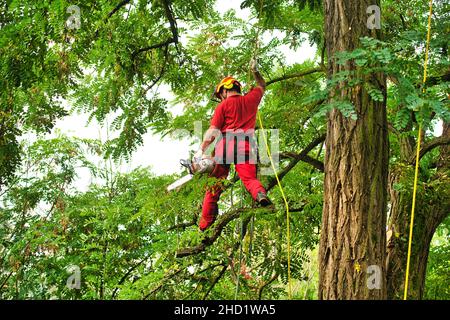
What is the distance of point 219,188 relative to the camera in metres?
5.24

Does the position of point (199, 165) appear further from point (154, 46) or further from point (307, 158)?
point (154, 46)

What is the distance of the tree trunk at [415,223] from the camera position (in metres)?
5.56

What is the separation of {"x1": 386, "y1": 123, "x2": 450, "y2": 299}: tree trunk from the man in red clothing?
4.28ft

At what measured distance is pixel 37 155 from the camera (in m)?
10.2

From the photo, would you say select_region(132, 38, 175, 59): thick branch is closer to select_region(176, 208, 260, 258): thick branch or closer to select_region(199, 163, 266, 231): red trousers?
select_region(199, 163, 266, 231): red trousers

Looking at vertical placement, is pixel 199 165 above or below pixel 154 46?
below

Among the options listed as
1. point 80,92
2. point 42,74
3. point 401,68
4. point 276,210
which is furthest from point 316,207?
point 80,92

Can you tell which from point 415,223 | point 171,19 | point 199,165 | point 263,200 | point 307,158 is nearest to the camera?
point 263,200

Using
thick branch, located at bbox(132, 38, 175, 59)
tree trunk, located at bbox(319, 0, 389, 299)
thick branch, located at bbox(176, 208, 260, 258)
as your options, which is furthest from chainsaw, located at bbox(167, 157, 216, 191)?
thick branch, located at bbox(132, 38, 175, 59)

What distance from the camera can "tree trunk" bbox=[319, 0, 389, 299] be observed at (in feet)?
13.0

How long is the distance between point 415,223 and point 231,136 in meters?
1.80

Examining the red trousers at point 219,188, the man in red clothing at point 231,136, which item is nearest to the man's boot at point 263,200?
the red trousers at point 219,188

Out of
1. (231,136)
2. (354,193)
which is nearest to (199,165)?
(231,136)

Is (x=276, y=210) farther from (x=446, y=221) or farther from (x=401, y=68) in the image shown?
(x=446, y=221)
